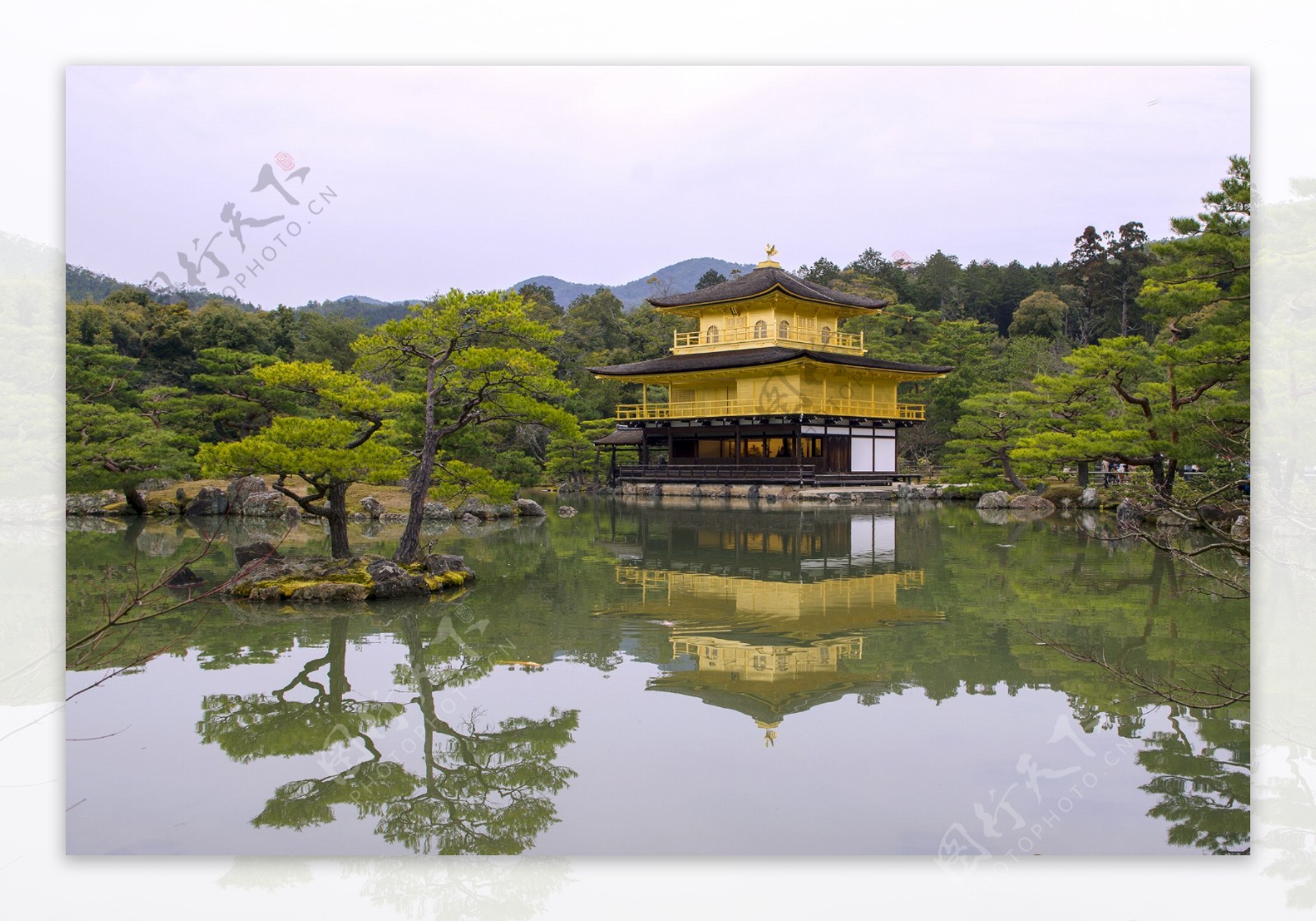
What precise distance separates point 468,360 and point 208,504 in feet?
38.9

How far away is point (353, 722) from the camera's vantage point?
512 cm

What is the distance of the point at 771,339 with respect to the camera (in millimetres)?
27797

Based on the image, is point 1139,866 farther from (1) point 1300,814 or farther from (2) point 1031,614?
(2) point 1031,614

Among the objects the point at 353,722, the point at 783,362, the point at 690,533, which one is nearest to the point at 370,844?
the point at 353,722

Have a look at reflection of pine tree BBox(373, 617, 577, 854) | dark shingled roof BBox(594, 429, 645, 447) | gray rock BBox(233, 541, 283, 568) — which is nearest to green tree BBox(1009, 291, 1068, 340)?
dark shingled roof BBox(594, 429, 645, 447)

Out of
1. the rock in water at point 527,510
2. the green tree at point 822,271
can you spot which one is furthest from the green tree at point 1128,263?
the rock in water at point 527,510

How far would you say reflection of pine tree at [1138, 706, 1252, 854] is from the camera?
3.76m

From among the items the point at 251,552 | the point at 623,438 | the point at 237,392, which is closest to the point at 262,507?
the point at 237,392

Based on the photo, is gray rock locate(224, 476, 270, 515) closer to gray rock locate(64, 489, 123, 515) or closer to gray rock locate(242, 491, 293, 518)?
gray rock locate(242, 491, 293, 518)

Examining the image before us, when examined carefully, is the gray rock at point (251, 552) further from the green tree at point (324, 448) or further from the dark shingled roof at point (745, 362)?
the dark shingled roof at point (745, 362)

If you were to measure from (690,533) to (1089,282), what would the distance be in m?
34.7

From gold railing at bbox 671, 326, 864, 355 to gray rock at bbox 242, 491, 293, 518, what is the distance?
46.6 ft

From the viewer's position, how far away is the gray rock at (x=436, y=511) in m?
18.1

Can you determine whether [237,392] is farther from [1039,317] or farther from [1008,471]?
[1039,317]
